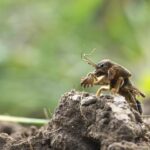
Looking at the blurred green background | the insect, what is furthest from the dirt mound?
the blurred green background

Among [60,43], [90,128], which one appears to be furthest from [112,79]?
[60,43]

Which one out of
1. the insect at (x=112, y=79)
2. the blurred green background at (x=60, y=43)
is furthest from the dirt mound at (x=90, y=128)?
the blurred green background at (x=60, y=43)

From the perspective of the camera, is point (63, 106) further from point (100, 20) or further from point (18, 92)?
point (100, 20)

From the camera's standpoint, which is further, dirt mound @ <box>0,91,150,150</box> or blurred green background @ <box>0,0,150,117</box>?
blurred green background @ <box>0,0,150,117</box>

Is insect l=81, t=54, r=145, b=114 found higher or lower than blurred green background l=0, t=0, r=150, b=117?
lower

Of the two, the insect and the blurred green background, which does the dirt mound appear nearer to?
the insect

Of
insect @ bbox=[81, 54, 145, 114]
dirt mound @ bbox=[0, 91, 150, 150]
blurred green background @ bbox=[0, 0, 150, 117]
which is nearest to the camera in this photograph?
dirt mound @ bbox=[0, 91, 150, 150]

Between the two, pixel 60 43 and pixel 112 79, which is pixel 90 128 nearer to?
pixel 112 79
